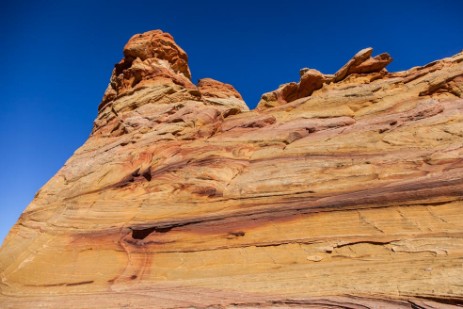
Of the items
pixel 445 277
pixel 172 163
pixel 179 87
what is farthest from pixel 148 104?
pixel 445 277

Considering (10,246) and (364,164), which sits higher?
(364,164)

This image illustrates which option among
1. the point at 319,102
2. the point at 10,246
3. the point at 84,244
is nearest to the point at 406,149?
the point at 319,102

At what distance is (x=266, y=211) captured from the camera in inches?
517

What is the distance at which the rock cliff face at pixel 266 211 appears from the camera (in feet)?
32.7

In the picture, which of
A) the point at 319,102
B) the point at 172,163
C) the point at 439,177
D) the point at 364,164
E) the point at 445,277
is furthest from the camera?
the point at 319,102

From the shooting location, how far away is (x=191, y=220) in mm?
14008

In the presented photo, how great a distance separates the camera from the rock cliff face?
9977 millimetres

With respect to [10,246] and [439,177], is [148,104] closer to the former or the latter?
[10,246]

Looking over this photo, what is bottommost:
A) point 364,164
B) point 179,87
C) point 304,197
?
point 304,197

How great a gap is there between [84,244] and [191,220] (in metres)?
5.00

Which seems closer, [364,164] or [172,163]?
[364,164]

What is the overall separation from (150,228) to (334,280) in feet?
25.6

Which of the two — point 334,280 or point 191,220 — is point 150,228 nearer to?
point 191,220

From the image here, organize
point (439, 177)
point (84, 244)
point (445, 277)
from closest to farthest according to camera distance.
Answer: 1. point (445, 277)
2. point (439, 177)
3. point (84, 244)
